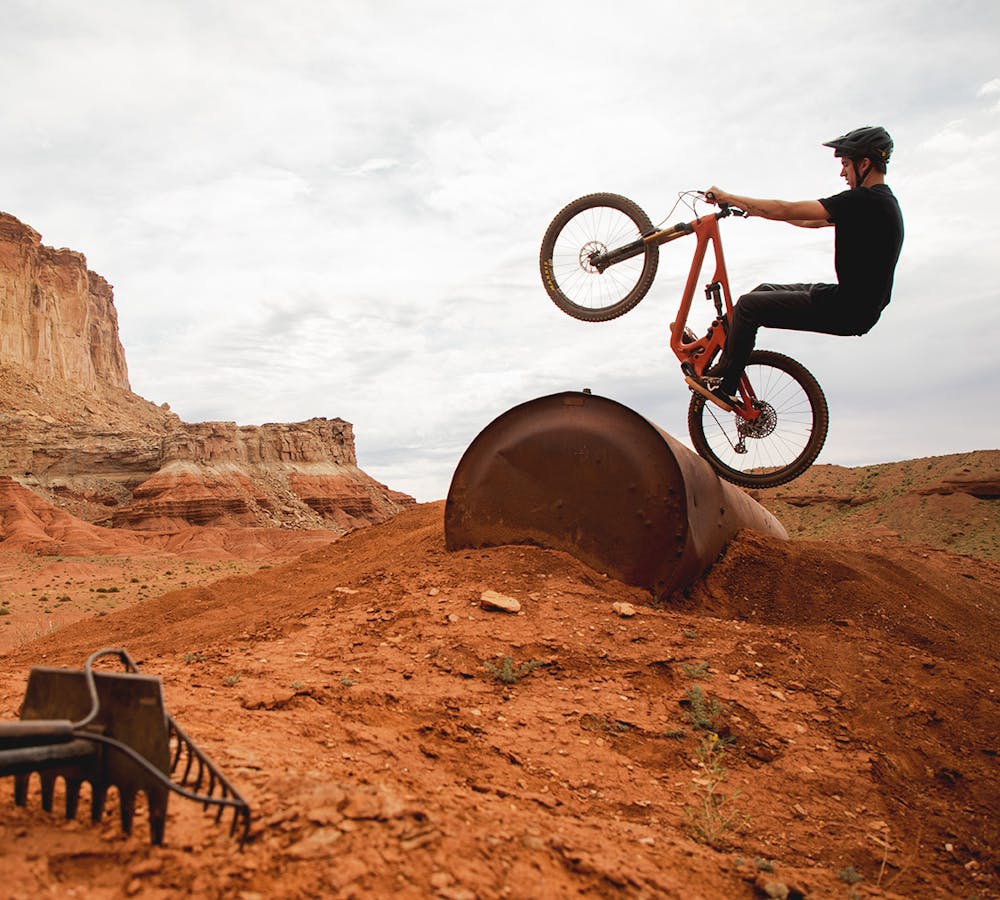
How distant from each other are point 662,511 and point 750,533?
292 centimetres

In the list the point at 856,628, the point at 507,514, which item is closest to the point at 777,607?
the point at 856,628

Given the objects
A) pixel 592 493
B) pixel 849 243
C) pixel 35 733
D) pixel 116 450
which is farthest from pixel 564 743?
pixel 116 450

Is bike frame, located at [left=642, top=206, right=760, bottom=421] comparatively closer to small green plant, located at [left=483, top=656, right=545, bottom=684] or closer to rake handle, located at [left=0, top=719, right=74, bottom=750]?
small green plant, located at [left=483, top=656, right=545, bottom=684]

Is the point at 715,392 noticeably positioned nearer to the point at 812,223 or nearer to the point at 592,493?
the point at 592,493

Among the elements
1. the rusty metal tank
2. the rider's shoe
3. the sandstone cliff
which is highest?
the sandstone cliff

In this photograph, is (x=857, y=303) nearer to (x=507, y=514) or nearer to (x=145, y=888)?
(x=507, y=514)

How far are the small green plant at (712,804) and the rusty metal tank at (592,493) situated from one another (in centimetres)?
273

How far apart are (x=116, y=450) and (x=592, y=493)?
66.2 meters

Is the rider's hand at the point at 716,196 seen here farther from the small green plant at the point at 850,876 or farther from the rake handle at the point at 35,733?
the rake handle at the point at 35,733

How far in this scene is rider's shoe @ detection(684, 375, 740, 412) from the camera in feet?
21.9

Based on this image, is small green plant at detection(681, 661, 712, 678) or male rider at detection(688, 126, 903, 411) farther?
male rider at detection(688, 126, 903, 411)

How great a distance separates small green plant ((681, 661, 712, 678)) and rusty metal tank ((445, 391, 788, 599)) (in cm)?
169

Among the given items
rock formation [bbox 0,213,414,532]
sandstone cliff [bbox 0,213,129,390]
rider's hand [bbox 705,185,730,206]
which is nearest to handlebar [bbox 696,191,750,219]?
rider's hand [bbox 705,185,730,206]

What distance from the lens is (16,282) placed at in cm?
7462
